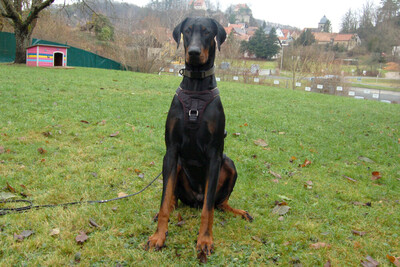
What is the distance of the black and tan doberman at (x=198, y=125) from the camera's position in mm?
2631

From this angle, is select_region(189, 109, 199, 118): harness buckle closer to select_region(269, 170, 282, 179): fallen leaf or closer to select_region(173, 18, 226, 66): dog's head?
select_region(173, 18, 226, 66): dog's head

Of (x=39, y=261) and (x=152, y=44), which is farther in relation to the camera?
(x=152, y=44)

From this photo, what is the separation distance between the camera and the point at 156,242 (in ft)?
8.54

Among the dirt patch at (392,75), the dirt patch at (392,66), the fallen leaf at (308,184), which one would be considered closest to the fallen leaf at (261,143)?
the fallen leaf at (308,184)

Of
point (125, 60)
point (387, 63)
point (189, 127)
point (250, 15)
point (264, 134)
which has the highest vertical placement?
point (250, 15)

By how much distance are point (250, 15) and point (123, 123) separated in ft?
466

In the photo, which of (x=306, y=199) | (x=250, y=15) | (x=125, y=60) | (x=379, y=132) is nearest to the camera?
(x=306, y=199)

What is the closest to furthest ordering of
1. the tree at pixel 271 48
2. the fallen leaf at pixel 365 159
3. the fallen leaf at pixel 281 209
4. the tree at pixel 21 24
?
the fallen leaf at pixel 281 209 < the fallen leaf at pixel 365 159 < the tree at pixel 21 24 < the tree at pixel 271 48

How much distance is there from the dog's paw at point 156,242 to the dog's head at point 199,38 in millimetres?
1438

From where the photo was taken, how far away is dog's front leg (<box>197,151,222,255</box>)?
2.60 meters

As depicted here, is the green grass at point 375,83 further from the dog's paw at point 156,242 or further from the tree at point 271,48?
the dog's paw at point 156,242

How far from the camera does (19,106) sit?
695 centimetres

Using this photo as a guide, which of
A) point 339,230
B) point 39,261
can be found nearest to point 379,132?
point 339,230

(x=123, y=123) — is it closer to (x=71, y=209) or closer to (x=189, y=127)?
(x=71, y=209)
